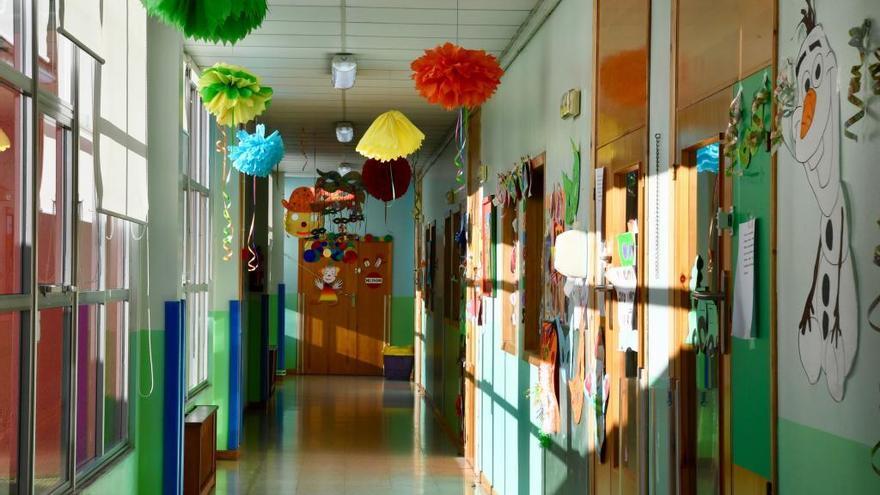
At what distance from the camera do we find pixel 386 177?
34.6ft

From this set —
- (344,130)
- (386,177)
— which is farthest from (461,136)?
(344,130)

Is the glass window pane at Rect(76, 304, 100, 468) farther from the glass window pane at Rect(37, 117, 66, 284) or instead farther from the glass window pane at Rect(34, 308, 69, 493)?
the glass window pane at Rect(37, 117, 66, 284)

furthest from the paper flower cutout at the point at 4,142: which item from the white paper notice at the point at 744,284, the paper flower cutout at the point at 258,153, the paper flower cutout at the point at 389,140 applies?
the paper flower cutout at the point at 258,153

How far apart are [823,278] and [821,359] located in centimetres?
19

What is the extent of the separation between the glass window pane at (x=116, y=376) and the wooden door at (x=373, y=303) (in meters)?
12.3

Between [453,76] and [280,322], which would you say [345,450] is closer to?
[453,76]

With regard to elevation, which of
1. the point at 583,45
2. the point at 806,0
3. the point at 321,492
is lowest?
the point at 321,492

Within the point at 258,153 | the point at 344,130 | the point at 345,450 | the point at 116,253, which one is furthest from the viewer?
the point at 344,130

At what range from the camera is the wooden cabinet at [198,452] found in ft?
24.1

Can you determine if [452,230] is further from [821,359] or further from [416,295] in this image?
[821,359]

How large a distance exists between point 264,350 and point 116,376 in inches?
304

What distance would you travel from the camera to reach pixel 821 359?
8.30ft

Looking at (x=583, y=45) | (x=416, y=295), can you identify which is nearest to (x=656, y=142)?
(x=583, y=45)

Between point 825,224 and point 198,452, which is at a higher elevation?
point 825,224
